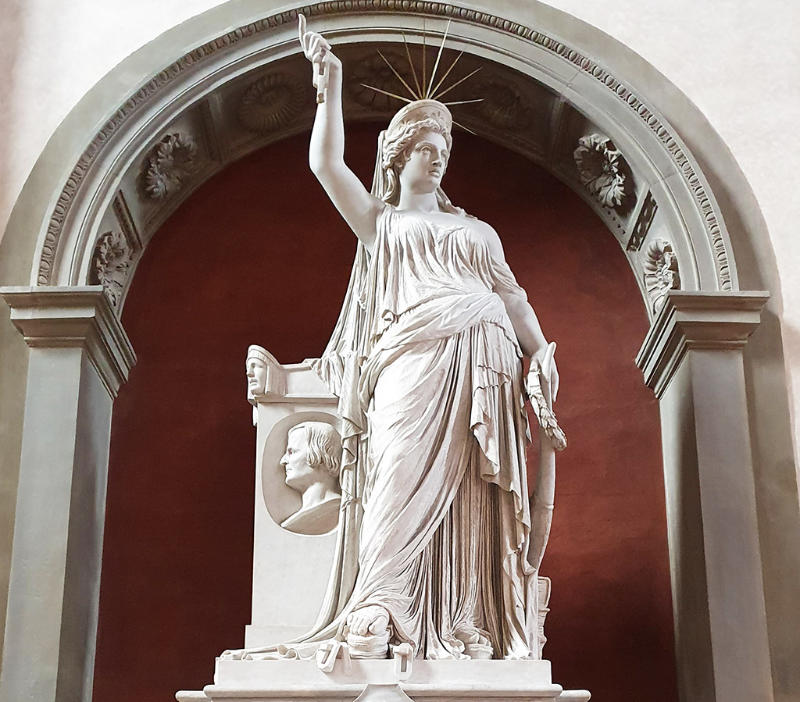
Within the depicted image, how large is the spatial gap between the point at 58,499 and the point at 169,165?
5.31 ft

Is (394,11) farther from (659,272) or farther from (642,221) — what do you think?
(659,272)

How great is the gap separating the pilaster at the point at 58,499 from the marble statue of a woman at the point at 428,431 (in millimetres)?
1131

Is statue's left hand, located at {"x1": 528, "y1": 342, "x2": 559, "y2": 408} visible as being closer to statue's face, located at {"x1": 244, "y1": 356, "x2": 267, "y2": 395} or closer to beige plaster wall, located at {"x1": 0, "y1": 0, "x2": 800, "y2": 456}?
statue's face, located at {"x1": 244, "y1": 356, "x2": 267, "y2": 395}

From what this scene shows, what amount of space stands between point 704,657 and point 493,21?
276 cm

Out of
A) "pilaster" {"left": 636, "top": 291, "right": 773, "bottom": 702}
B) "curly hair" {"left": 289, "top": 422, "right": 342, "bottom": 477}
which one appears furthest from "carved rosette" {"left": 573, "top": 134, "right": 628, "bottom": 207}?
"curly hair" {"left": 289, "top": 422, "right": 342, "bottom": 477}

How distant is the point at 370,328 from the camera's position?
4.88 m

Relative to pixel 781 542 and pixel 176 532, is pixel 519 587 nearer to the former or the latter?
pixel 781 542

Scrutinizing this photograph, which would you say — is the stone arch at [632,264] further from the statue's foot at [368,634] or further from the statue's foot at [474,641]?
the statue's foot at [368,634]

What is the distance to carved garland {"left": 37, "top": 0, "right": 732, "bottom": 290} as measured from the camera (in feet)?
18.7

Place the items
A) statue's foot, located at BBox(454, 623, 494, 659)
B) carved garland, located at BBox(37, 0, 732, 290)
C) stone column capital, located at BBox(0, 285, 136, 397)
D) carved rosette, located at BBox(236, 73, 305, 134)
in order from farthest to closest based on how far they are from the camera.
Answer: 1. carved rosette, located at BBox(236, 73, 305, 134)
2. carved garland, located at BBox(37, 0, 732, 290)
3. stone column capital, located at BBox(0, 285, 136, 397)
4. statue's foot, located at BBox(454, 623, 494, 659)

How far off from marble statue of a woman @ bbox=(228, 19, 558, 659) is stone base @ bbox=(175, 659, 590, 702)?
79mm

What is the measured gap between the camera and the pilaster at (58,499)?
16.9ft

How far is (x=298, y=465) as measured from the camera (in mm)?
5094

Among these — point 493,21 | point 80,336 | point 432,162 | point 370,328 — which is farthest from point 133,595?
point 493,21
